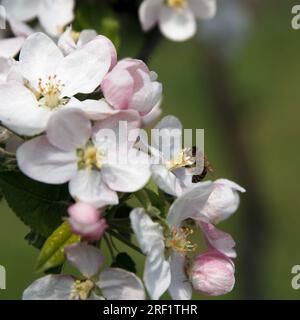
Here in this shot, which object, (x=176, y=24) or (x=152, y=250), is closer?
(x=152, y=250)

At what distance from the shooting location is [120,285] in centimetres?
106

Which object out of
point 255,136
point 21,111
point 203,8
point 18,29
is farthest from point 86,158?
point 255,136

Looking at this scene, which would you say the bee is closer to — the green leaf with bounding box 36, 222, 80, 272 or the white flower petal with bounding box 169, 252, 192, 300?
→ the white flower petal with bounding box 169, 252, 192, 300

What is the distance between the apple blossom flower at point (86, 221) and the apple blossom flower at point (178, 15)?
0.90 metres

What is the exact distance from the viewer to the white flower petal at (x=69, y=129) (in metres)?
1.02

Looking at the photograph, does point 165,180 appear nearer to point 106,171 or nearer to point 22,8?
point 106,171

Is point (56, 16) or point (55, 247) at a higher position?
point (56, 16)

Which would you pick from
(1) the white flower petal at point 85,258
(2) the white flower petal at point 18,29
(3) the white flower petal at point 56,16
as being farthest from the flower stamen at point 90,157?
(3) the white flower petal at point 56,16

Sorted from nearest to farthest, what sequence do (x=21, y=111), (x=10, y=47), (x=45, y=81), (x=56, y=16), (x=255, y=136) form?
(x=21, y=111) < (x=45, y=81) < (x=10, y=47) < (x=56, y=16) < (x=255, y=136)

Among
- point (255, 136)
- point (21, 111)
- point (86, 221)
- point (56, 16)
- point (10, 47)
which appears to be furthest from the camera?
point (255, 136)

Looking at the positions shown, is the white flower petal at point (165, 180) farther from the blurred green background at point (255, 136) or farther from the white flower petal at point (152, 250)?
the blurred green background at point (255, 136)

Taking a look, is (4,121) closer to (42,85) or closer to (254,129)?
(42,85)

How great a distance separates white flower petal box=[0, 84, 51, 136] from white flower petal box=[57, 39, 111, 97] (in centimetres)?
6

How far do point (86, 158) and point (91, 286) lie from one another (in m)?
0.17
